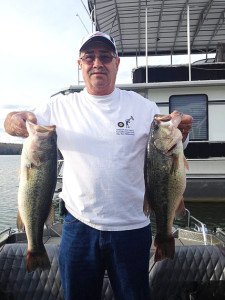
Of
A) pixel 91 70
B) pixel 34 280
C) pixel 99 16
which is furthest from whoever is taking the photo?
pixel 99 16

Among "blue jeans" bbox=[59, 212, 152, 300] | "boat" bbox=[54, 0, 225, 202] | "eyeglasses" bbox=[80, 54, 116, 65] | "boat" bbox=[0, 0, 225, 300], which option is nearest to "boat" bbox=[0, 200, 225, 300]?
"boat" bbox=[0, 0, 225, 300]

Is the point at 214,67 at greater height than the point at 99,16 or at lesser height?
lesser

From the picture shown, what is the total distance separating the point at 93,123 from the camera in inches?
102

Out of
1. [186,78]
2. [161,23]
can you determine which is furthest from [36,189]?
[161,23]

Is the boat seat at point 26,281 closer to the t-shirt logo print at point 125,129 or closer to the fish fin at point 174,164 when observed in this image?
the fish fin at point 174,164

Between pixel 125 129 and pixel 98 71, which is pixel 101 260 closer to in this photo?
pixel 125 129

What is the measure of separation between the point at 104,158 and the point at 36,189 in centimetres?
60

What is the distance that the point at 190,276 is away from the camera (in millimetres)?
4062

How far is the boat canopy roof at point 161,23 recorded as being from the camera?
1101cm

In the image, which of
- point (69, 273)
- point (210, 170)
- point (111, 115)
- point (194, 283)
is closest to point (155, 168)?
point (111, 115)

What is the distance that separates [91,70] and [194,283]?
2895 mm

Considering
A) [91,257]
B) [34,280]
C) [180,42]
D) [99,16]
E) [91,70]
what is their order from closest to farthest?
1. [91,257]
2. [91,70]
3. [34,280]
4. [99,16]
5. [180,42]

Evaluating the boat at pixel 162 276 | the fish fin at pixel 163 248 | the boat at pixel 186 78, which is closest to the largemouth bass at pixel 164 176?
the fish fin at pixel 163 248

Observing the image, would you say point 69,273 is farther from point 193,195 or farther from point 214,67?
point 214,67
